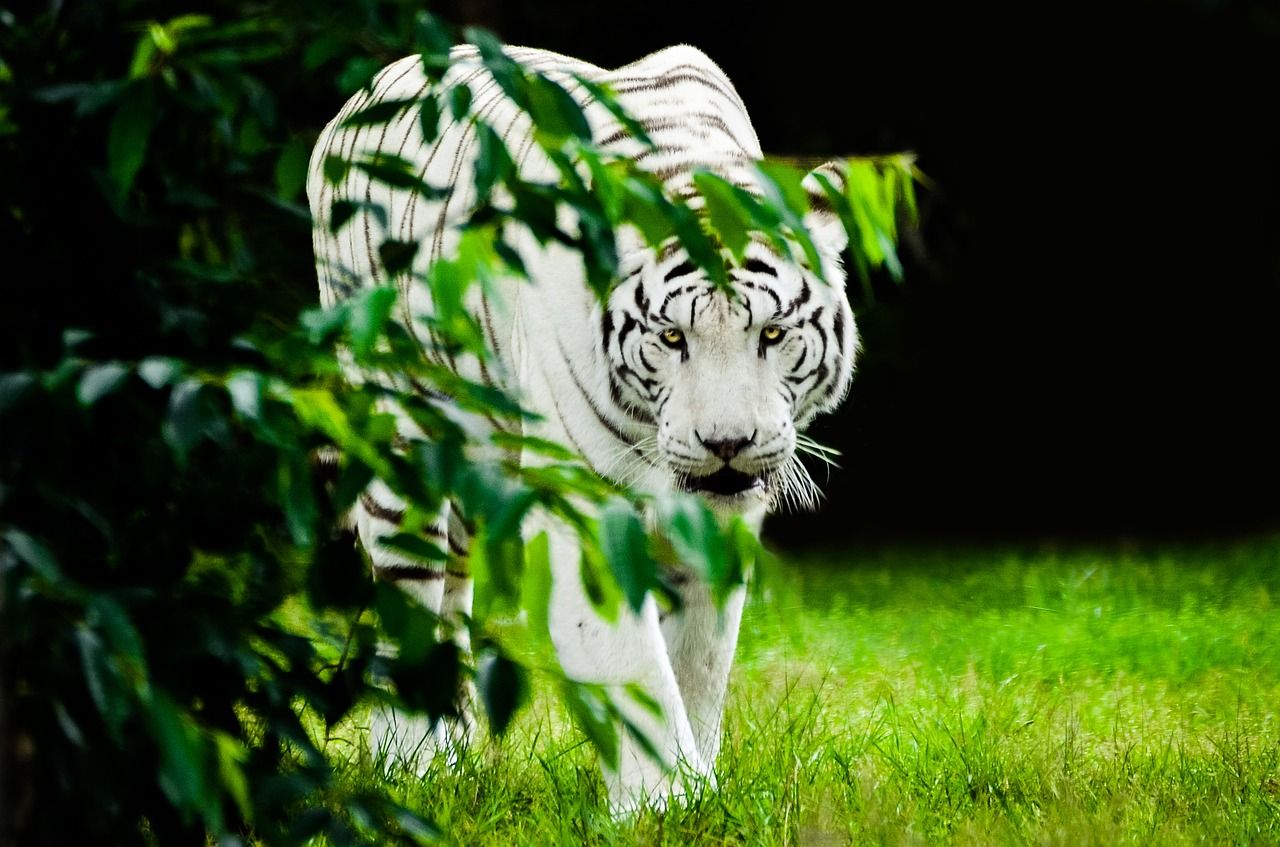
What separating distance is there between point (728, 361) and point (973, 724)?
3.21ft

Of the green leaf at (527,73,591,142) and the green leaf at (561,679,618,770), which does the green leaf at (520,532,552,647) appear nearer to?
the green leaf at (561,679,618,770)

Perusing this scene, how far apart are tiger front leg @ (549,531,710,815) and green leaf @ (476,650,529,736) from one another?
136 centimetres

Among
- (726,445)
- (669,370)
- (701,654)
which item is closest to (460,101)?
(726,445)

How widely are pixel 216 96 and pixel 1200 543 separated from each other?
6.05 metres

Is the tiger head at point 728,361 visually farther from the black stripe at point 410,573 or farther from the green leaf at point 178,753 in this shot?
the green leaf at point 178,753

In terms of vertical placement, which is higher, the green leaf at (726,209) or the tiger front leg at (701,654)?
the green leaf at (726,209)

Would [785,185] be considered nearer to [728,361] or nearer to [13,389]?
[13,389]

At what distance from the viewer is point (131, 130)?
1.43 m

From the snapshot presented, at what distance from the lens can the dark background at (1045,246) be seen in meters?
7.07

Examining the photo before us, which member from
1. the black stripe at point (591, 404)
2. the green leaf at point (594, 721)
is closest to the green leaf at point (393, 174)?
the green leaf at point (594, 721)

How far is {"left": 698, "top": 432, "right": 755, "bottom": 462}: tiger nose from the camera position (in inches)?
114

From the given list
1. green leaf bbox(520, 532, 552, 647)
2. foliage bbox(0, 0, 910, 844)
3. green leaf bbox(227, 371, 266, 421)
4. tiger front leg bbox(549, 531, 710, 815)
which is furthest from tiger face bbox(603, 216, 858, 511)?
green leaf bbox(227, 371, 266, 421)

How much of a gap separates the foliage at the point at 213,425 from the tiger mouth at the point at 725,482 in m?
1.10

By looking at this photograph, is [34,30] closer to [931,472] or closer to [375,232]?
[375,232]
